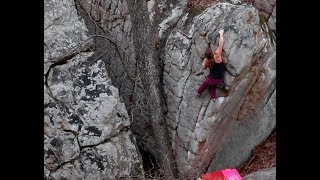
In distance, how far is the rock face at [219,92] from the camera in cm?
791

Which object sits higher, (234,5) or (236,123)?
(234,5)

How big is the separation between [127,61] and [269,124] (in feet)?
10.8

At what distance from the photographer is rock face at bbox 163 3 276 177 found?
7.91 metres

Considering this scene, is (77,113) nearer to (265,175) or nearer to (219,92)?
(219,92)

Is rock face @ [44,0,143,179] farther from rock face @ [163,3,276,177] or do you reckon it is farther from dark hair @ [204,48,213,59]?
dark hair @ [204,48,213,59]

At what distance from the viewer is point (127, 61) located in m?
9.50

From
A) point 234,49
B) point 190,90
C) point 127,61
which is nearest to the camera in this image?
point 234,49

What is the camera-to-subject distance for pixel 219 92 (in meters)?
8.15

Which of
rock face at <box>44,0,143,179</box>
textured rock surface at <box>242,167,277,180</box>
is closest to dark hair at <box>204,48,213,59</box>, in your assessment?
rock face at <box>44,0,143,179</box>

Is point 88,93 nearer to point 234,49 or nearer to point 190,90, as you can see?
point 190,90

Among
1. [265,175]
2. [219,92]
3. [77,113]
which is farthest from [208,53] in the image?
[77,113]

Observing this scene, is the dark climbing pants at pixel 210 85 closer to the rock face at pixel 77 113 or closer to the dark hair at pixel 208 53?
the dark hair at pixel 208 53

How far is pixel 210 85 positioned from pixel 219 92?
10.3 inches

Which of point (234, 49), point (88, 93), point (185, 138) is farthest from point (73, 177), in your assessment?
point (234, 49)
